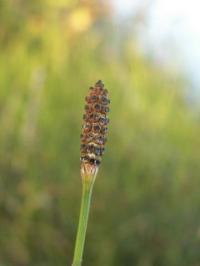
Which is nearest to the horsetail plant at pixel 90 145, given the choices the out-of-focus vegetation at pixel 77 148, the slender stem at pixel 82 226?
the slender stem at pixel 82 226

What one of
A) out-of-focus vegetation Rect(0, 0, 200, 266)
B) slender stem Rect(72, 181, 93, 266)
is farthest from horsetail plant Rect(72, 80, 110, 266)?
out-of-focus vegetation Rect(0, 0, 200, 266)

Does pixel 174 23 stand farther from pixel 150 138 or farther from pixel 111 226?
pixel 111 226

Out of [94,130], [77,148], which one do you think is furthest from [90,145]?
[77,148]

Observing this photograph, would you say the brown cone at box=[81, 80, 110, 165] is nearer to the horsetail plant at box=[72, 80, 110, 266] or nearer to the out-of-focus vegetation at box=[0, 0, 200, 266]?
the horsetail plant at box=[72, 80, 110, 266]

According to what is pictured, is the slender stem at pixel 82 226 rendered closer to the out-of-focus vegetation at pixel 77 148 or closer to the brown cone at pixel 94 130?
the brown cone at pixel 94 130

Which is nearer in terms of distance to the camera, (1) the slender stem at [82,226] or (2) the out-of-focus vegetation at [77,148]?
(1) the slender stem at [82,226]

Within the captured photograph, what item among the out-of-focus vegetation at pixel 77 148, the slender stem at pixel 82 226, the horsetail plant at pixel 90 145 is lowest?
the slender stem at pixel 82 226
